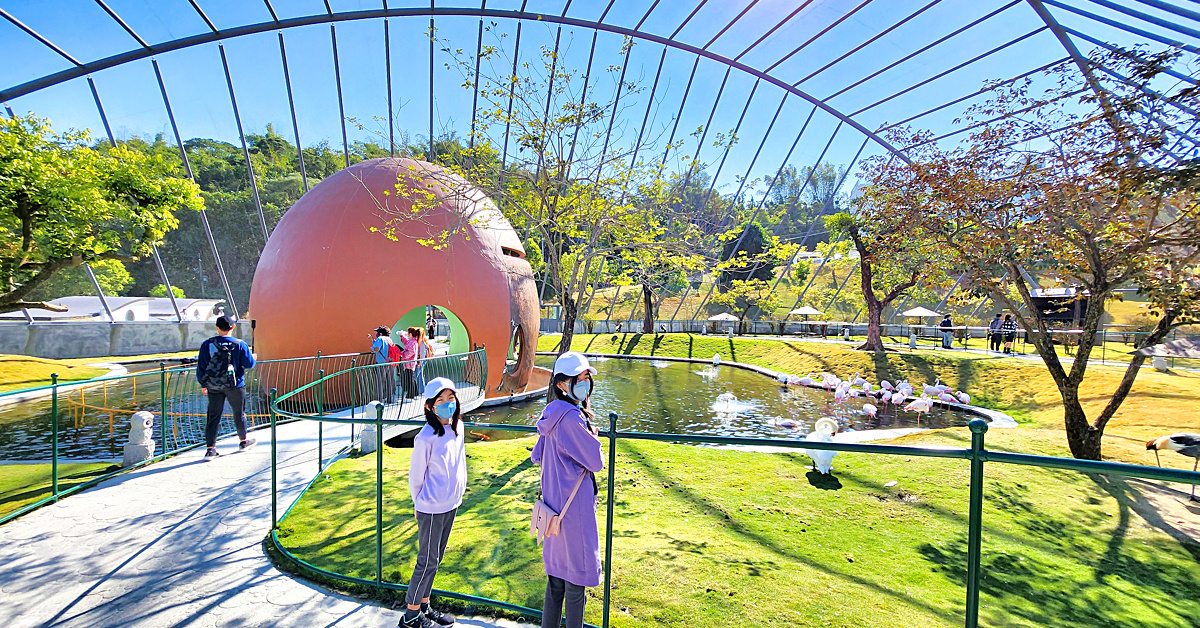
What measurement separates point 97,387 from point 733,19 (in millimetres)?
22758

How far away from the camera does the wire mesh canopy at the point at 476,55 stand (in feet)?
52.5

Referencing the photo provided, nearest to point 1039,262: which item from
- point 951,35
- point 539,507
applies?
point 539,507

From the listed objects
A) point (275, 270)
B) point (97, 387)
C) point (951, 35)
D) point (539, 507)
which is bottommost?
point (97, 387)

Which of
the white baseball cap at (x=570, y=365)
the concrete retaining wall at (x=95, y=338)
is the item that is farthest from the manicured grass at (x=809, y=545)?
the concrete retaining wall at (x=95, y=338)

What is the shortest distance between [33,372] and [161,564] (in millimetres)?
15942

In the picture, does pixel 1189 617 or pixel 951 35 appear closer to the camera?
pixel 1189 617

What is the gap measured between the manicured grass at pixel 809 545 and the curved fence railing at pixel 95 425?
2826 mm

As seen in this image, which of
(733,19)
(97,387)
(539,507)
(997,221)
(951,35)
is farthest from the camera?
(733,19)

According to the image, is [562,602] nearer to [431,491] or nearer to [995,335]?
[431,491]

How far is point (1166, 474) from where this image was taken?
6.53ft

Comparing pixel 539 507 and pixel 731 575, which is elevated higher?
pixel 539 507

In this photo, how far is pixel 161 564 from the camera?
4164 mm

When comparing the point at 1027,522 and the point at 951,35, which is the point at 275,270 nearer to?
the point at 1027,522

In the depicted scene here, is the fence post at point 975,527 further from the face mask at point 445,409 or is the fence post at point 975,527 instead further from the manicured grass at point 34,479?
the manicured grass at point 34,479
